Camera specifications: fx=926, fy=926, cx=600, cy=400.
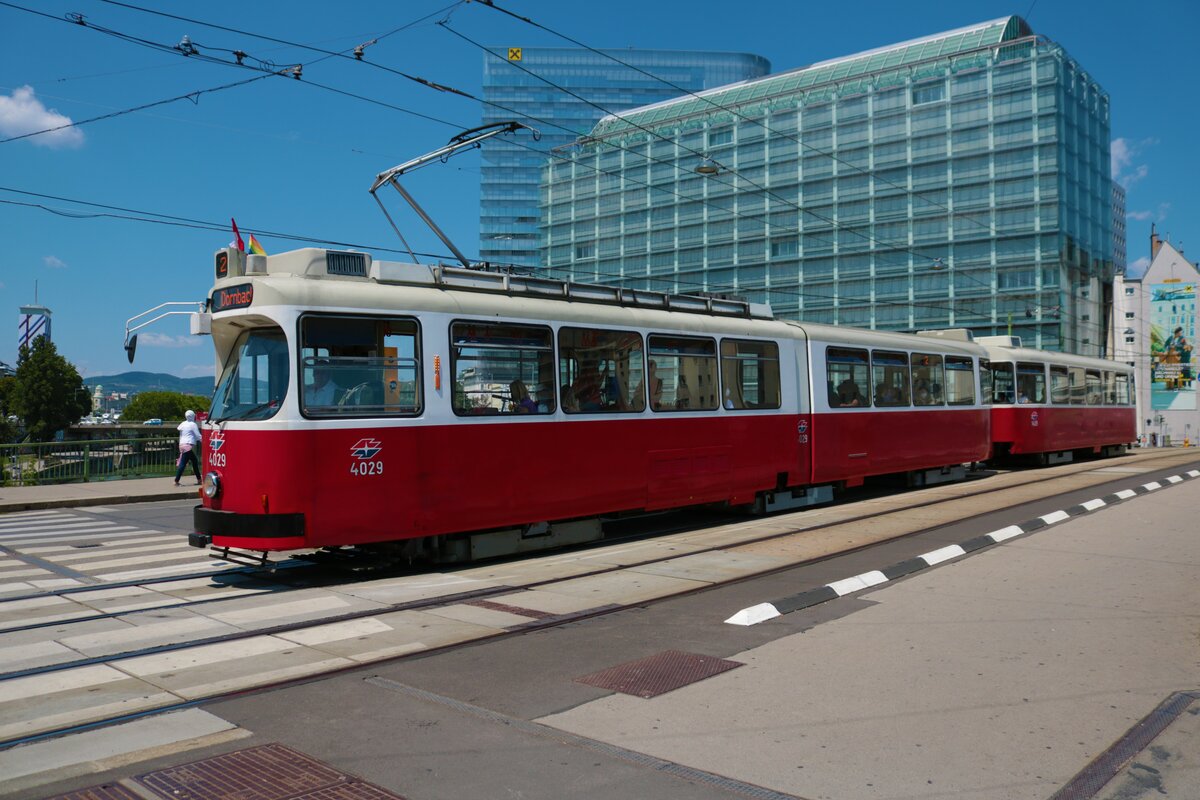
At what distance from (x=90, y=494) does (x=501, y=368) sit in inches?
516

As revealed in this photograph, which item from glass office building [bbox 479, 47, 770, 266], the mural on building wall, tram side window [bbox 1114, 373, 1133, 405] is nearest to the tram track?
tram side window [bbox 1114, 373, 1133, 405]

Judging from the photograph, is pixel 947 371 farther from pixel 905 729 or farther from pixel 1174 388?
pixel 1174 388

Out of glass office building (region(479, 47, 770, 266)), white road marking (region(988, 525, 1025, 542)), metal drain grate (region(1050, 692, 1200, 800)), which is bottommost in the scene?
metal drain grate (region(1050, 692, 1200, 800))

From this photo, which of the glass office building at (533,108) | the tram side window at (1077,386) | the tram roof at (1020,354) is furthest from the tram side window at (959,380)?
the glass office building at (533,108)

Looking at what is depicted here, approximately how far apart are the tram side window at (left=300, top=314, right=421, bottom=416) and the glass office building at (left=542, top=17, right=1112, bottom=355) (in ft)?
226

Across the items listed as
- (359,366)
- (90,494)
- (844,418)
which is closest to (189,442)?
(90,494)

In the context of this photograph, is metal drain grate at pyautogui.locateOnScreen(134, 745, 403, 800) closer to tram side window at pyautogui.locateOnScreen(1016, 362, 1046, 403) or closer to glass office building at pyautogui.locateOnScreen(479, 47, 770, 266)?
tram side window at pyautogui.locateOnScreen(1016, 362, 1046, 403)

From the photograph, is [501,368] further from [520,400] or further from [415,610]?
[415,610]

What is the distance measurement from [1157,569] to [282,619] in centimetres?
847

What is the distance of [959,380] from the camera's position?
2000cm

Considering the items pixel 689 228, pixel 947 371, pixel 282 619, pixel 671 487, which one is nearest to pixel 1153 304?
pixel 689 228

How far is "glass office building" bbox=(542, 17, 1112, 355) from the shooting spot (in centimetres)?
7581

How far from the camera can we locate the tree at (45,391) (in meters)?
80.8

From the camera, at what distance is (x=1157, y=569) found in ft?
30.9
